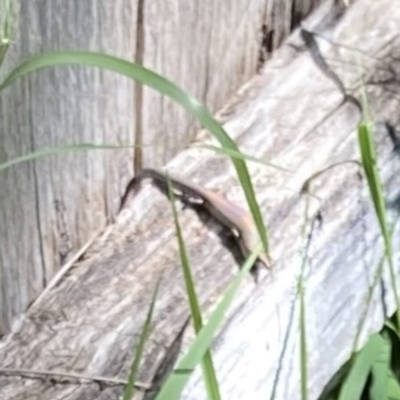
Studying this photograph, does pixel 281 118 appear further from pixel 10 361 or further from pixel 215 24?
pixel 10 361

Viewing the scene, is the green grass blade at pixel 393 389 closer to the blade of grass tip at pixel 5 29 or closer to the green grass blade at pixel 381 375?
the green grass blade at pixel 381 375

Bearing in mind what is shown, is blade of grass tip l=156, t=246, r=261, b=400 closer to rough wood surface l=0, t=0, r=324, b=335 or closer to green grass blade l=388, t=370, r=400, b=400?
rough wood surface l=0, t=0, r=324, b=335

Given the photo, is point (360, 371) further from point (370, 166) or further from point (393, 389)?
point (370, 166)

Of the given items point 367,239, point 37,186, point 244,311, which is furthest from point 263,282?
point 37,186

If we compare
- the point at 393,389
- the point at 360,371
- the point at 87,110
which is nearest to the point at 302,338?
the point at 360,371

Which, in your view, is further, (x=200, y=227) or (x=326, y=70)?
(x=326, y=70)

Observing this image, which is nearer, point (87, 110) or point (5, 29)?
point (5, 29)
